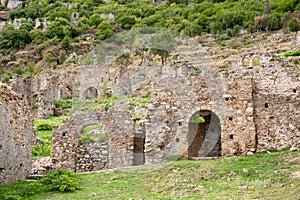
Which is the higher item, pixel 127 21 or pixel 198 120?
pixel 127 21

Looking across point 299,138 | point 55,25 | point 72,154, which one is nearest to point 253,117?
point 299,138

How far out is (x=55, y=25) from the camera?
4409 inches

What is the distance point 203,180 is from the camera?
38.1 feet

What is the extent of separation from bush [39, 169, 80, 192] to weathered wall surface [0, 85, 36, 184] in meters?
1.50

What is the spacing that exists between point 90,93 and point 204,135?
1932 cm

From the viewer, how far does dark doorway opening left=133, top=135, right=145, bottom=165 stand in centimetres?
1572

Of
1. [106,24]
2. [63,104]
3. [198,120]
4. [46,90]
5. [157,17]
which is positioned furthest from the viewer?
[106,24]

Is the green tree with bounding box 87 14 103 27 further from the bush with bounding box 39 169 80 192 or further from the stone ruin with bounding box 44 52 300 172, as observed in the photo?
Answer: the bush with bounding box 39 169 80 192

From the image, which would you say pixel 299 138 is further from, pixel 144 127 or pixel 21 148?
pixel 21 148

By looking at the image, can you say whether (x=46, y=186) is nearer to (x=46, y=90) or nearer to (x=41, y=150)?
(x=41, y=150)

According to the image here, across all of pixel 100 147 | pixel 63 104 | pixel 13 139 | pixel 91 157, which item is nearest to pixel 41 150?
pixel 91 157

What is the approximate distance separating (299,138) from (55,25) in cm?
10441

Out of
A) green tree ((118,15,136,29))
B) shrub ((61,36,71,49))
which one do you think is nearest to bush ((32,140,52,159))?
shrub ((61,36,71,49))

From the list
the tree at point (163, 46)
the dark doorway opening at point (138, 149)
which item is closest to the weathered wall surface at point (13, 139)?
the dark doorway opening at point (138, 149)
